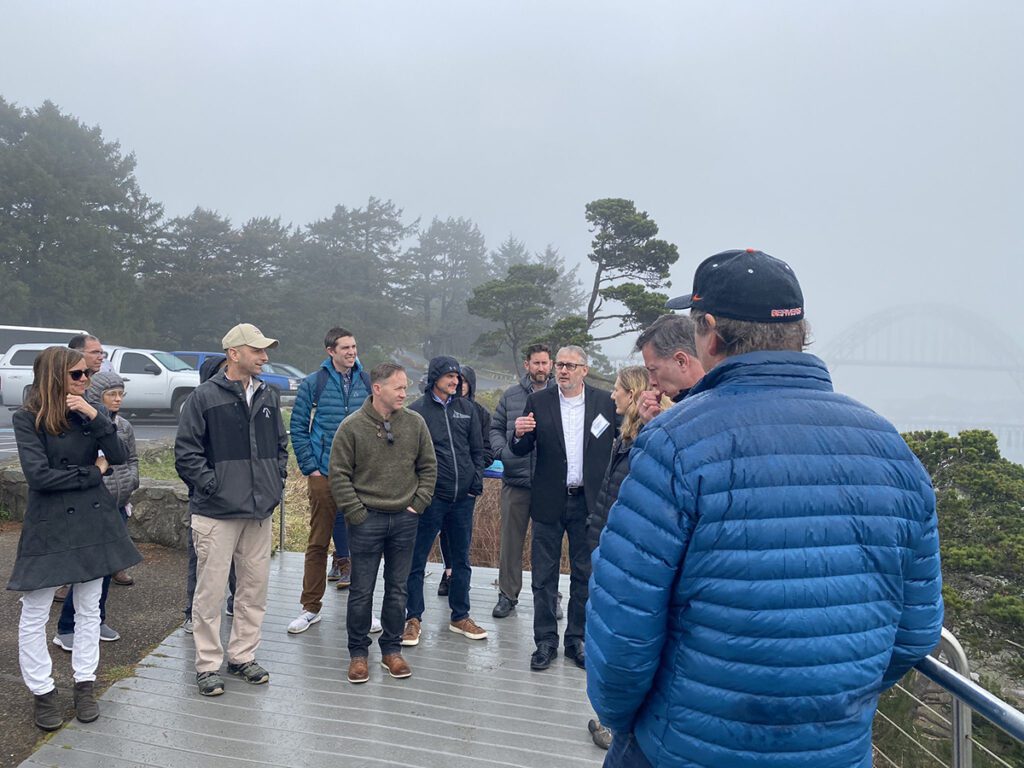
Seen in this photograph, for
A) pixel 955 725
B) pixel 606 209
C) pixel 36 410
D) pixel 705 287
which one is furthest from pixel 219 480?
pixel 606 209

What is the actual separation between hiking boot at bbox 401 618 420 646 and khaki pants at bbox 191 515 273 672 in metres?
0.89

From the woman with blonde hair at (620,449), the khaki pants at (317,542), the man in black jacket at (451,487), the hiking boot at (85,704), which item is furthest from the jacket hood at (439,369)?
the hiking boot at (85,704)

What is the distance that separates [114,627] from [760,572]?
14.7 ft

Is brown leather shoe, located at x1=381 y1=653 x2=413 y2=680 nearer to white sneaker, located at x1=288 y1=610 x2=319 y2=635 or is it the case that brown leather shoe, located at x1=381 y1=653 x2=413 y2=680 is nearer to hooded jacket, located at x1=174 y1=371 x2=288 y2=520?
white sneaker, located at x1=288 y1=610 x2=319 y2=635

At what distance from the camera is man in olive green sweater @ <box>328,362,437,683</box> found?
3.98 m

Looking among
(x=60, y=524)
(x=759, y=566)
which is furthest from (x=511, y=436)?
(x=759, y=566)

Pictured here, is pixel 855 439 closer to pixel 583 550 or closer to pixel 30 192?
pixel 583 550

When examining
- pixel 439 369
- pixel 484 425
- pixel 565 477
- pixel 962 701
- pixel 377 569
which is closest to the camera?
pixel 962 701

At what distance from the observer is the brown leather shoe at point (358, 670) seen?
3.91 meters

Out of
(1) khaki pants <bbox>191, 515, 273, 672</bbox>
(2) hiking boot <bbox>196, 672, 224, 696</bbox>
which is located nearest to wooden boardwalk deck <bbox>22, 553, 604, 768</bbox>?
(2) hiking boot <bbox>196, 672, 224, 696</bbox>

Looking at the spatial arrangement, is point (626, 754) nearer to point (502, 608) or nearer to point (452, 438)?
point (452, 438)

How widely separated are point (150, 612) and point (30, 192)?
2962cm

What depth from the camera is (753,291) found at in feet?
5.11

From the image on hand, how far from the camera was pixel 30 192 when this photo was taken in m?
28.1
